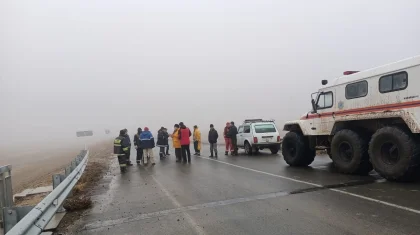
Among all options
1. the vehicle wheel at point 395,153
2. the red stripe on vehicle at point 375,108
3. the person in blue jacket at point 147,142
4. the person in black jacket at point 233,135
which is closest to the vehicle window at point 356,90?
the red stripe on vehicle at point 375,108

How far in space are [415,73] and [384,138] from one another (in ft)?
5.52

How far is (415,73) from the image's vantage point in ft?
24.6

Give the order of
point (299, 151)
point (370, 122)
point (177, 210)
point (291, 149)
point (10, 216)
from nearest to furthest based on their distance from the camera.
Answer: point (10, 216) → point (177, 210) → point (370, 122) → point (299, 151) → point (291, 149)

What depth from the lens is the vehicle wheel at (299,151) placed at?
11.4m

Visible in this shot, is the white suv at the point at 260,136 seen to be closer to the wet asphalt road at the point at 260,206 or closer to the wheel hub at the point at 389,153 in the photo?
the wet asphalt road at the point at 260,206

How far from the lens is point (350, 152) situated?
31.1ft

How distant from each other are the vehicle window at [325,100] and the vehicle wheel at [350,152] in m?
1.15

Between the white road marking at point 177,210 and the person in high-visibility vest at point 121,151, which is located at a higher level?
the person in high-visibility vest at point 121,151

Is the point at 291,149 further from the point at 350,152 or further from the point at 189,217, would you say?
the point at 189,217

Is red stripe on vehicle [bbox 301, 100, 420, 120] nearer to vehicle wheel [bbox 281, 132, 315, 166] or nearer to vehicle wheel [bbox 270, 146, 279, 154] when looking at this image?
vehicle wheel [bbox 281, 132, 315, 166]

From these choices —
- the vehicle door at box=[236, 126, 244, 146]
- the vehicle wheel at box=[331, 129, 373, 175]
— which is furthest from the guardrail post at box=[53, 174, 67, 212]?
the vehicle door at box=[236, 126, 244, 146]

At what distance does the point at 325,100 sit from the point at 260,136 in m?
6.84

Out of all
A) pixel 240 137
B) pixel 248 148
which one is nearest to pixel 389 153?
pixel 248 148

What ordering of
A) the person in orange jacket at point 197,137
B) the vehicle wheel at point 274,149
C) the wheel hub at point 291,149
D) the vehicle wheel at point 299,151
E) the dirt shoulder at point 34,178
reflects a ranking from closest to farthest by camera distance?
1. the dirt shoulder at point 34,178
2. the vehicle wheel at point 299,151
3. the wheel hub at point 291,149
4. the vehicle wheel at point 274,149
5. the person in orange jacket at point 197,137
